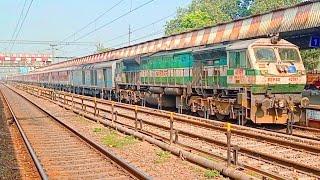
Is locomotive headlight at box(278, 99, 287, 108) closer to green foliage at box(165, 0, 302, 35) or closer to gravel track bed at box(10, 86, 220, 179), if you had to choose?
gravel track bed at box(10, 86, 220, 179)

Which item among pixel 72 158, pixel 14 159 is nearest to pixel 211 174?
→ pixel 72 158

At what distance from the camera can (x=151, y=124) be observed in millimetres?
15922

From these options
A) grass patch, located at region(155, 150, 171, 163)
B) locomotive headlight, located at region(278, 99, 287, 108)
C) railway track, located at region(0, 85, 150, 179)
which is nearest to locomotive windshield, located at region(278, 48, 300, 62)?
locomotive headlight, located at region(278, 99, 287, 108)

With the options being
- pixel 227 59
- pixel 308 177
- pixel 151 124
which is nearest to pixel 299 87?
pixel 227 59

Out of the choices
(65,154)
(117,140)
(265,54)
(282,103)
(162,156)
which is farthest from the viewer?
Answer: (265,54)

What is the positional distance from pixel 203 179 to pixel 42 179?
3.19m

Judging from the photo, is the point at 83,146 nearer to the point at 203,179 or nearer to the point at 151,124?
the point at 151,124

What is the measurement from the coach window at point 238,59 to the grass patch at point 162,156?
6.18m

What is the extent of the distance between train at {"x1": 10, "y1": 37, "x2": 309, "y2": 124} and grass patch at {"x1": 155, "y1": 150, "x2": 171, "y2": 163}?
514 cm

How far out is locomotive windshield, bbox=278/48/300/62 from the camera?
16.3 m

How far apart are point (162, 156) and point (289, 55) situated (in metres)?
8.07

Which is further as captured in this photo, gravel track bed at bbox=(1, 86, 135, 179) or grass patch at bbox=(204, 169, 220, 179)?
gravel track bed at bbox=(1, 86, 135, 179)

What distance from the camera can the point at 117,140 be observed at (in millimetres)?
13695

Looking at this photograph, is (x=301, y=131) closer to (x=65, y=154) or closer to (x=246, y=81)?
(x=246, y=81)
